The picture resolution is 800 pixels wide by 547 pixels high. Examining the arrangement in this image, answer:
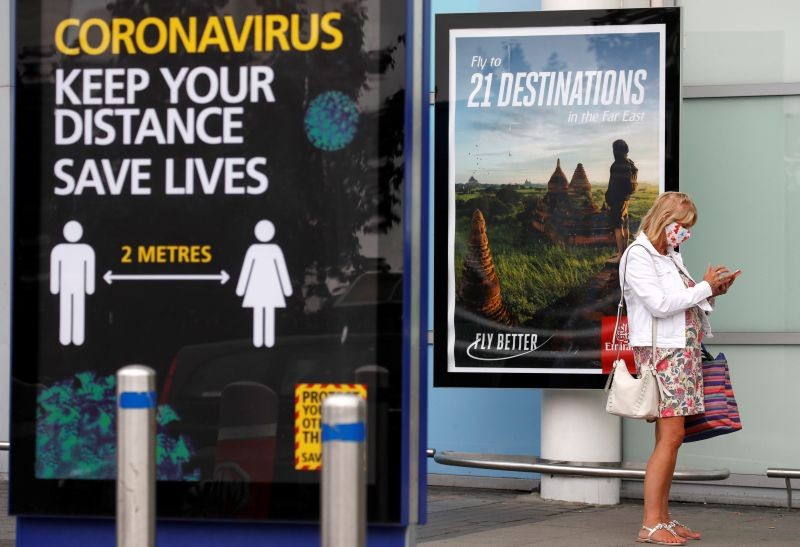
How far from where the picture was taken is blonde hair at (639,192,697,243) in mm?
6527

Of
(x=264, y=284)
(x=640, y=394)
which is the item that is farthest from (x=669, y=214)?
(x=264, y=284)

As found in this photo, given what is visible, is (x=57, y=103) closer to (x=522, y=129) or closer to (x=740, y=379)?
(x=522, y=129)

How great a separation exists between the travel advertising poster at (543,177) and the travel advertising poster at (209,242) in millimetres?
3200

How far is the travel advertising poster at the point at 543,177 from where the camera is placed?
7.54 metres

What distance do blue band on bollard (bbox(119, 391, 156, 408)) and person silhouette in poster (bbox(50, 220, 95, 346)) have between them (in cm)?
86

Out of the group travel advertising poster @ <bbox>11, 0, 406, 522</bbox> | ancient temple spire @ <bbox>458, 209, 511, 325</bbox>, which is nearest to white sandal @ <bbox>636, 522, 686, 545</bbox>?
ancient temple spire @ <bbox>458, 209, 511, 325</bbox>

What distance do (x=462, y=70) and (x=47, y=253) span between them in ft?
11.9

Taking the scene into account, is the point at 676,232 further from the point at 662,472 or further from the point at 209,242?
the point at 209,242

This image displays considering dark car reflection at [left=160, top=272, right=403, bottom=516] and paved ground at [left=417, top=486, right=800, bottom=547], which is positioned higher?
dark car reflection at [left=160, top=272, right=403, bottom=516]

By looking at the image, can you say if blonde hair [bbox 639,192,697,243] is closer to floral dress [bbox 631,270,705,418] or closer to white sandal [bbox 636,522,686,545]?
floral dress [bbox 631,270,705,418]

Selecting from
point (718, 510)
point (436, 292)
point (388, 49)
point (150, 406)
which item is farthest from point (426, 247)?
point (718, 510)

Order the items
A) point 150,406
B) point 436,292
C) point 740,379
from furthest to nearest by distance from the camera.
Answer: point 740,379, point 436,292, point 150,406

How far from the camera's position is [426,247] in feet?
15.4

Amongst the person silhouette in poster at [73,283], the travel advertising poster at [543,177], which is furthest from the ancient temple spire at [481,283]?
the person silhouette in poster at [73,283]
